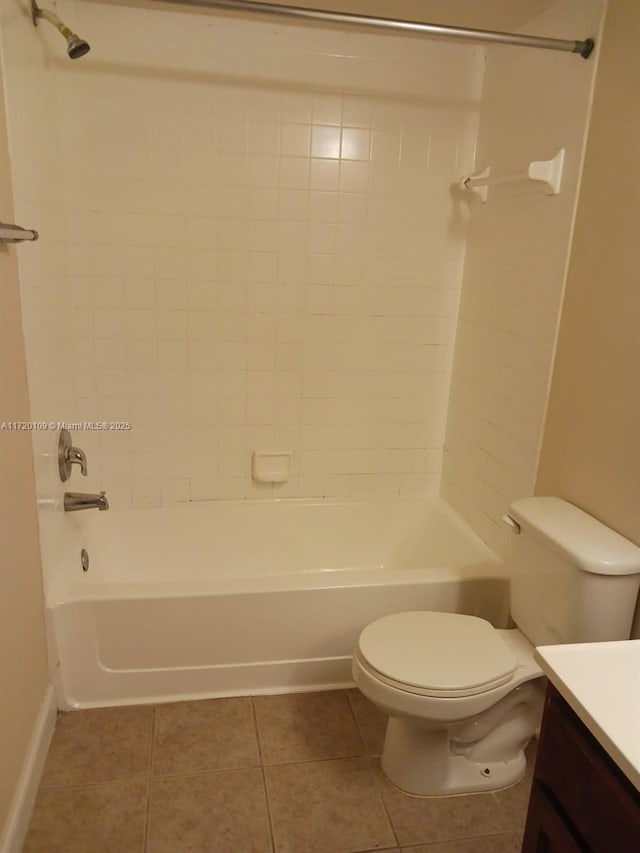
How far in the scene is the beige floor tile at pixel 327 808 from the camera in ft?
5.19

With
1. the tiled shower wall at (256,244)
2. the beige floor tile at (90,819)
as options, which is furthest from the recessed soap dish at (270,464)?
the beige floor tile at (90,819)

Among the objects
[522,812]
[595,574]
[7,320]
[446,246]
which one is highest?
[446,246]

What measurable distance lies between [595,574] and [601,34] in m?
1.46

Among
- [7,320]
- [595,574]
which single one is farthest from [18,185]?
[595,574]

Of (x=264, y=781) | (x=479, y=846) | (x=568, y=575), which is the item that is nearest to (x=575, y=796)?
(x=568, y=575)

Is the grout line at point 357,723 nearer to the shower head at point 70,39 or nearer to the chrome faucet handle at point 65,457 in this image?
the chrome faucet handle at point 65,457

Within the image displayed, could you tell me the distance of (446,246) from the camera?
2.56 m

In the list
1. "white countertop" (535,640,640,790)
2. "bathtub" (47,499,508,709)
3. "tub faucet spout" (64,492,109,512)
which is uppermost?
"white countertop" (535,640,640,790)

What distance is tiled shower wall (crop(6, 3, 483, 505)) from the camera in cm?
223

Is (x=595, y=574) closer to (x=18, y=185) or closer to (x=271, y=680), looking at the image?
(x=271, y=680)

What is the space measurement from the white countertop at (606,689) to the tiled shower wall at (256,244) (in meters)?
1.72

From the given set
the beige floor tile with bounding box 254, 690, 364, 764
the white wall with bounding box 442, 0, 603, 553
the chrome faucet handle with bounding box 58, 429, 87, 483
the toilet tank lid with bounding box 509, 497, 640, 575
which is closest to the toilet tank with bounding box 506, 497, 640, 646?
the toilet tank lid with bounding box 509, 497, 640, 575

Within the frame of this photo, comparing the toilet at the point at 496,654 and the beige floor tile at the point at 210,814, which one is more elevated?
the toilet at the point at 496,654

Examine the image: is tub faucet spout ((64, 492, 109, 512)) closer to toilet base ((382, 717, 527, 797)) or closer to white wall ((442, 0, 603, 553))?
toilet base ((382, 717, 527, 797))
